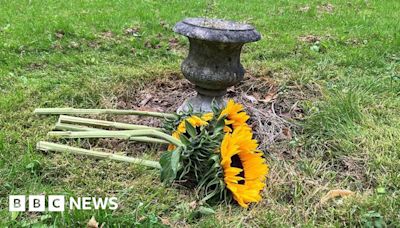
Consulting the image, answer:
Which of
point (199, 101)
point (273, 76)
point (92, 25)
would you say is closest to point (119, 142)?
point (199, 101)

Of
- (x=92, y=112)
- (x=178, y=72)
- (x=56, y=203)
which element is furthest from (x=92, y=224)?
(x=178, y=72)

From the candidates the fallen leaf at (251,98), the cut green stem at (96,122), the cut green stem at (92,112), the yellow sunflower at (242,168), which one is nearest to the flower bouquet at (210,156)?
the yellow sunflower at (242,168)

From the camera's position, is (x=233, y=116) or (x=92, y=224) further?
(x=233, y=116)

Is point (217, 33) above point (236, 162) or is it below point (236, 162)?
above

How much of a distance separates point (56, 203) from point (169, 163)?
585mm

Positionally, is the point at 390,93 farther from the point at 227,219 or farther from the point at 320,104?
the point at 227,219

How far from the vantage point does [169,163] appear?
7.98ft

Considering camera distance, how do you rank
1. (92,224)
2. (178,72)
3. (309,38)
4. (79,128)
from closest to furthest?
(92,224) → (79,128) → (178,72) → (309,38)

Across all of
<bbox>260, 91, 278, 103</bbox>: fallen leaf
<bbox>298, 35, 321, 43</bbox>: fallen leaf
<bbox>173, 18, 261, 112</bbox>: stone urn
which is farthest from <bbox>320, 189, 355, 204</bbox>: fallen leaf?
<bbox>298, 35, 321, 43</bbox>: fallen leaf

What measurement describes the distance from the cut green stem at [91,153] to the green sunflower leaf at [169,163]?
0.16m

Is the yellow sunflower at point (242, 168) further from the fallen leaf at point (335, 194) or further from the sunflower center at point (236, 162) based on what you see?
the fallen leaf at point (335, 194)

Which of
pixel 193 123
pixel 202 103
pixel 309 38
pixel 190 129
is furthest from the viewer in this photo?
pixel 309 38

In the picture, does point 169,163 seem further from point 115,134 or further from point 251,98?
point 251,98

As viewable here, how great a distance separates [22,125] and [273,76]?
2.09 meters
